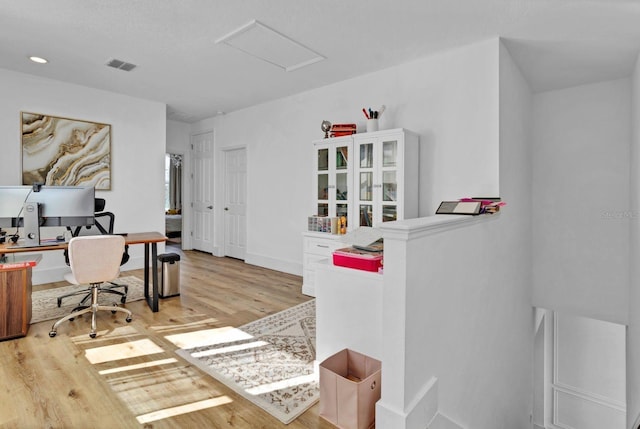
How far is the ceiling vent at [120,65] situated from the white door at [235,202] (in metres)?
2.25

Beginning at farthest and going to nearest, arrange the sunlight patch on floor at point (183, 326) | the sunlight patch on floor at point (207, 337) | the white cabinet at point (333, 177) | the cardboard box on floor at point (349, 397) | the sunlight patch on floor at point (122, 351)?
the white cabinet at point (333, 177) → the sunlight patch on floor at point (183, 326) → the sunlight patch on floor at point (207, 337) → the sunlight patch on floor at point (122, 351) → the cardboard box on floor at point (349, 397)

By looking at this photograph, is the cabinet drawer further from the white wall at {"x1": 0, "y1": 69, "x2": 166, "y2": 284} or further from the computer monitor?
the white wall at {"x1": 0, "y1": 69, "x2": 166, "y2": 284}

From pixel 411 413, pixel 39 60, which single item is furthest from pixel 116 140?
pixel 411 413

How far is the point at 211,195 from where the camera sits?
21.6 feet

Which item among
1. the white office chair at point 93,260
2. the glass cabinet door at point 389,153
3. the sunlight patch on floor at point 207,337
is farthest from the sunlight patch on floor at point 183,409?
the glass cabinet door at point 389,153

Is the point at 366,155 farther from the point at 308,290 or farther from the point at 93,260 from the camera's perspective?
the point at 93,260

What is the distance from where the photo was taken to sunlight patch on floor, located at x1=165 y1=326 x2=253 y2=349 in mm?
2721

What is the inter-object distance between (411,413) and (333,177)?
9.38ft

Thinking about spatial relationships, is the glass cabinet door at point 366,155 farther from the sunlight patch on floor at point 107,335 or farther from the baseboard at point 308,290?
the sunlight patch on floor at point 107,335

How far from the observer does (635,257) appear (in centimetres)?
328

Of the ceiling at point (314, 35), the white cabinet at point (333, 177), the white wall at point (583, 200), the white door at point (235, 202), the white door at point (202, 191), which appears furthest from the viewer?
the white door at point (202, 191)

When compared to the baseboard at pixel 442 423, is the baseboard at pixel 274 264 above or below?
above

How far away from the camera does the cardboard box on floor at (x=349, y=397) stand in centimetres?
173

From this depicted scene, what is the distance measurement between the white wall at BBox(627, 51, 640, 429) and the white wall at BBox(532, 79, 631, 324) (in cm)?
20
